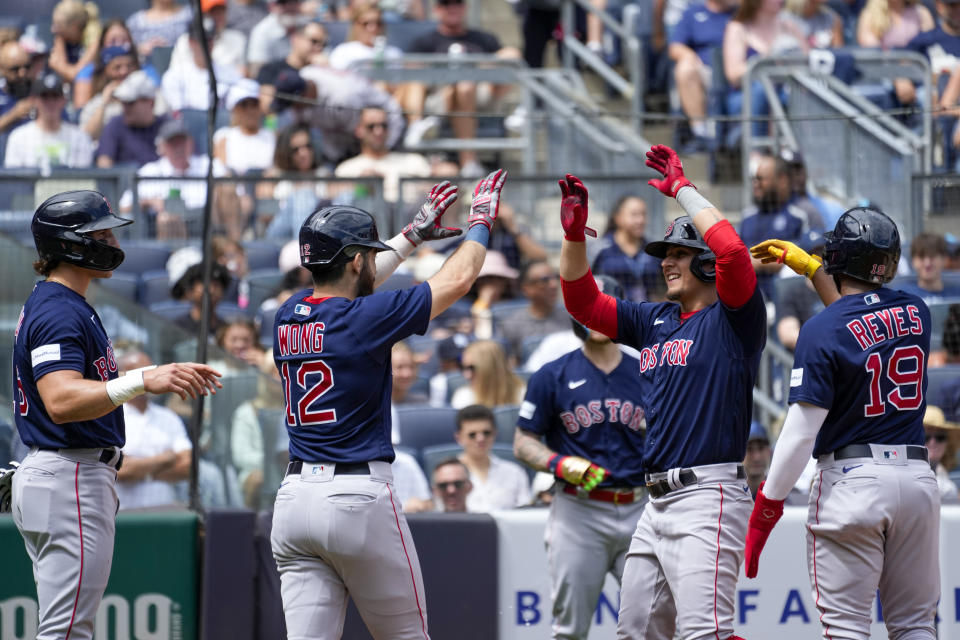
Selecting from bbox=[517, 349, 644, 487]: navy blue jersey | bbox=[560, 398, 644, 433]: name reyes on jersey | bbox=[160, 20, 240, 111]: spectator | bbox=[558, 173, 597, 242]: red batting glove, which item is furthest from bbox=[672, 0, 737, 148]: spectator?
bbox=[558, 173, 597, 242]: red batting glove

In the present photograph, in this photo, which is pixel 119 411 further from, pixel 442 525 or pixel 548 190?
pixel 548 190

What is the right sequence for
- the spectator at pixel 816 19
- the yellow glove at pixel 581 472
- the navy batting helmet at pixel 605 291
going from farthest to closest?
1. the spectator at pixel 816 19
2. the navy batting helmet at pixel 605 291
3. the yellow glove at pixel 581 472

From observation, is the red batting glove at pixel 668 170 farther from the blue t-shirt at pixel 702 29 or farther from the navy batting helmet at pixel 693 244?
the blue t-shirt at pixel 702 29

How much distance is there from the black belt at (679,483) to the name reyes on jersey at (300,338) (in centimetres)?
123

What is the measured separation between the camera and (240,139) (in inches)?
378

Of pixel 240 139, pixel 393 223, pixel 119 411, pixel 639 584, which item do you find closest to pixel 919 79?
pixel 393 223

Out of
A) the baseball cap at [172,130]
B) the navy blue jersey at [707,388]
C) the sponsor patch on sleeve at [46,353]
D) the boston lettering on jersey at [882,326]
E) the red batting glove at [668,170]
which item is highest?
the baseball cap at [172,130]

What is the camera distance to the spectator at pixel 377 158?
9.16m

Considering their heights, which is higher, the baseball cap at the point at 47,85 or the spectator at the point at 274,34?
the spectator at the point at 274,34

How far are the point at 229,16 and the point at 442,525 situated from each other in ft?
22.2

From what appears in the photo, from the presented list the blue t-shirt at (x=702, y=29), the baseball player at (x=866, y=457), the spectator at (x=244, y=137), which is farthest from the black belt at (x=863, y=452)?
the blue t-shirt at (x=702, y=29)

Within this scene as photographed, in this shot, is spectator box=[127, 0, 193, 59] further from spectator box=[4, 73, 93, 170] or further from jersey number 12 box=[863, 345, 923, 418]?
jersey number 12 box=[863, 345, 923, 418]

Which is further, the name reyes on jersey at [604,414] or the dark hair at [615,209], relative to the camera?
the dark hair at [615,209]

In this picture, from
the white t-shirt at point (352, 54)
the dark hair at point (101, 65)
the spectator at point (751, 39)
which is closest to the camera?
the dark hair at point (101, 65)
